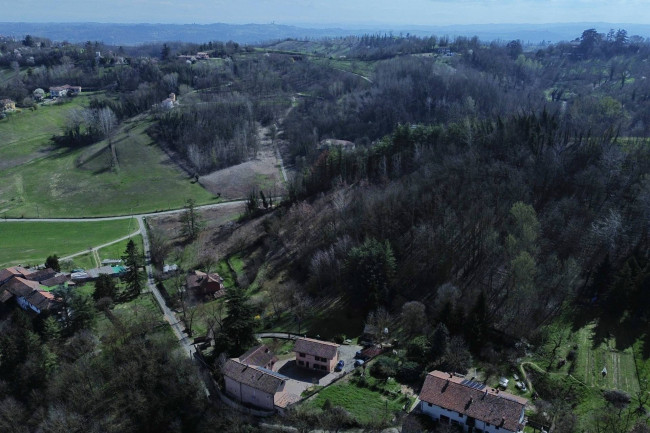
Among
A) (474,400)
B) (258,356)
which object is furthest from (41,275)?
(474,400)

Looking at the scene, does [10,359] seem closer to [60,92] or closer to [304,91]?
[304,91]

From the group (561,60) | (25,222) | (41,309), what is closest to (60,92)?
(25,222)

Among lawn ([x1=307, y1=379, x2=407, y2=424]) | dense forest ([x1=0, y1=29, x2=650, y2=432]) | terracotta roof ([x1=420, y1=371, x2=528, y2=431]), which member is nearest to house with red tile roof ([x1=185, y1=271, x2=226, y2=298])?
dense forest ([x1=0, y1=29, x2=650, y2=432])

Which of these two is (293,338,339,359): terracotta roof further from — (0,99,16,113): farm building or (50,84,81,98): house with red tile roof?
(50,84,81,98): house with red tile roof

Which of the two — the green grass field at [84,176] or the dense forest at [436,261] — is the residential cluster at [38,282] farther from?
the green grass field at [84,176]

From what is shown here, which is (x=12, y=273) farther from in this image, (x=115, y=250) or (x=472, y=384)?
(x=472, y=384)

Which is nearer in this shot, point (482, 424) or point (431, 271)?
point (482, 424)
